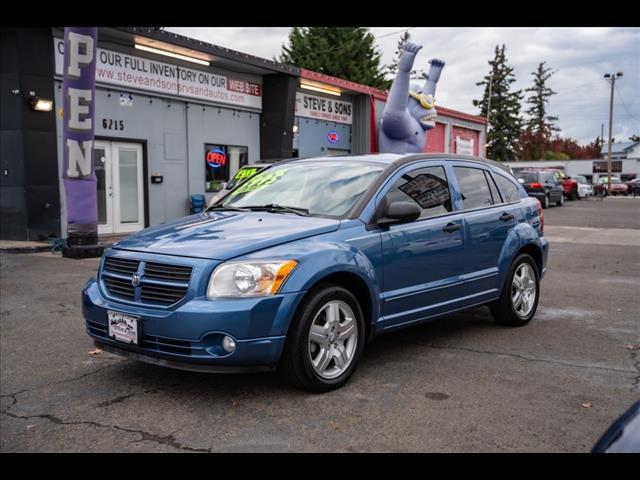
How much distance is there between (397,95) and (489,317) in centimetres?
1369

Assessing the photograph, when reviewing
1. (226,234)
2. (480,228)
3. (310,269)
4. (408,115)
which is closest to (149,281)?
(226,234)

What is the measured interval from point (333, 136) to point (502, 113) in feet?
184

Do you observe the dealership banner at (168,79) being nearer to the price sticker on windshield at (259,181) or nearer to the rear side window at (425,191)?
the price sticker on windshield at (259,181)

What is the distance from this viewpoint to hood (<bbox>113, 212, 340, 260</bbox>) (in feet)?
13.8

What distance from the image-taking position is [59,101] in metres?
13.4

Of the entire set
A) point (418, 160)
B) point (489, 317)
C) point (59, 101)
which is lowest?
point (489, 317)

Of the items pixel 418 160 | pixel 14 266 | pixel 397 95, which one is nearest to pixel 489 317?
pixel 418 160

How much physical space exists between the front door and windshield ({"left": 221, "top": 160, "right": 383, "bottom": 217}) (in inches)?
386

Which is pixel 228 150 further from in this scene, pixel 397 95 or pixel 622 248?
pixel 622 248

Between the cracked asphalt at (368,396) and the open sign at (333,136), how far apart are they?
1617 cm

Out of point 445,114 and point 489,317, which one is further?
point 445,114

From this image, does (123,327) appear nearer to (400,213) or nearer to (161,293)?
(161,293)

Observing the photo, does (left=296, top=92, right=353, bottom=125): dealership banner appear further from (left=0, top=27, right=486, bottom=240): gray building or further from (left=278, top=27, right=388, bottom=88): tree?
(left=278, top=27, right=388, bottom=88): tree

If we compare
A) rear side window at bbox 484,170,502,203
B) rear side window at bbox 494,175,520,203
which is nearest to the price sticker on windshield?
rear side window at bbox 484,170,502,203
